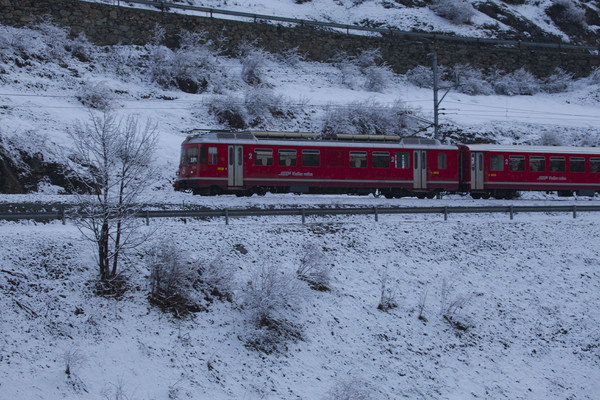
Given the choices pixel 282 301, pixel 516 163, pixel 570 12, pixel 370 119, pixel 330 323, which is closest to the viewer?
pixel 282 301

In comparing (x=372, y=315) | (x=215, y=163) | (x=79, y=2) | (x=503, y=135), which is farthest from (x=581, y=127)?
(x=79, y=2)

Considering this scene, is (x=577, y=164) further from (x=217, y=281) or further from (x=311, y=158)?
(x=217, y=281)

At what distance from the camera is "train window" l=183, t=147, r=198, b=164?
76.7 feet

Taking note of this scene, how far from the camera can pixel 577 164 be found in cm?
2880

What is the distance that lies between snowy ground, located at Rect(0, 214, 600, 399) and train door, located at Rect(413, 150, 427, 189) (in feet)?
19.1

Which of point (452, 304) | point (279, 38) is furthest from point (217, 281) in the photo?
point (279, 38)

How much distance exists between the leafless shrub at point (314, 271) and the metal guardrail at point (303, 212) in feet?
8.99

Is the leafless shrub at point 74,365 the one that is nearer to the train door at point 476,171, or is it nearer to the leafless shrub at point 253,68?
the train door at point 476,171

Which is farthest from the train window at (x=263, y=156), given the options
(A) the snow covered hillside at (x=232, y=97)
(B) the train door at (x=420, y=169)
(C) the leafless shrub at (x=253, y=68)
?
(C) the leafless shrub at (x=253, y=68)

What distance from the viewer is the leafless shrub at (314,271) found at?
16078 millimetres

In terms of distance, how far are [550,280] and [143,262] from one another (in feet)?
41.6

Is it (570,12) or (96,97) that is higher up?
(570,12)

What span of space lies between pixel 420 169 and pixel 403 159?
3.26 ft

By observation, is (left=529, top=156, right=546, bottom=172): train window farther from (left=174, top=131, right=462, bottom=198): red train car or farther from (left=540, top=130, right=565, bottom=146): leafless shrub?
(left=540, top=130, right=565, bottom=146): leafless shrub
